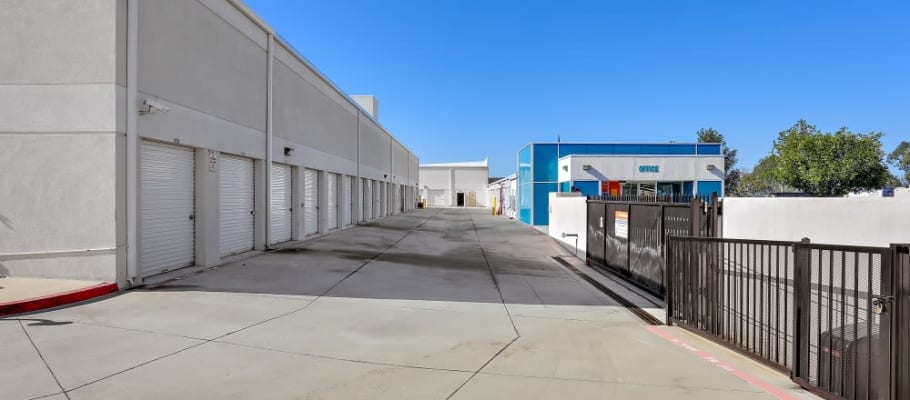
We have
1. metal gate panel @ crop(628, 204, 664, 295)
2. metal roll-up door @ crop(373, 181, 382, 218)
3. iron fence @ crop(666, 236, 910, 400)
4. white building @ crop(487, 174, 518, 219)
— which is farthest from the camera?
white building @ crop(487, 174, 518, 219)

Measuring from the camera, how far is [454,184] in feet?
251

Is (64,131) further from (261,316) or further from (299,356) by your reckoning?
(299,356)

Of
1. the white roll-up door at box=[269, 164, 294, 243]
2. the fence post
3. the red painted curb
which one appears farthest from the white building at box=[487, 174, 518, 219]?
the fence post

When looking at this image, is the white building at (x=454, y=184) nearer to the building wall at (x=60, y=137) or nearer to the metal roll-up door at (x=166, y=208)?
the metal roll-up door at (x=166, y=208)

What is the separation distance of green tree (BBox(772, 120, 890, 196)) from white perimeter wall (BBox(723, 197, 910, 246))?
38.0 meters

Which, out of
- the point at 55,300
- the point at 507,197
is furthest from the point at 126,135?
the point at 507,197

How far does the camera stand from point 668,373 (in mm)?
4664

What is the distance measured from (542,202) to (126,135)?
1029 inches

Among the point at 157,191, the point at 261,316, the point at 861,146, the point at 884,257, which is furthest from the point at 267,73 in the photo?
the point at 861,146

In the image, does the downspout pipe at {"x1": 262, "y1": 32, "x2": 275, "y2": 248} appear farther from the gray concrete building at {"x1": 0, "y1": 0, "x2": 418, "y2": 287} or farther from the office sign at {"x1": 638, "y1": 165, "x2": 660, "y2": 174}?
the office sign at {"x1": 638, "y1": 165, "x2": 660, "y2": 174}

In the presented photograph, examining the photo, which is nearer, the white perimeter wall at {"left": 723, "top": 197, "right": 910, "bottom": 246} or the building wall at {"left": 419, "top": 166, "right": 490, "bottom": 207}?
the white perimeter wall at {"left": 723, "top": 197, "right": 910, "bottom": 246}

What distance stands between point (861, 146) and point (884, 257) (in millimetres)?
43714

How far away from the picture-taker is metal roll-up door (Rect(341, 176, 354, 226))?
24469mm

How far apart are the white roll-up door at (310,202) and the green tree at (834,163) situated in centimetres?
3853
